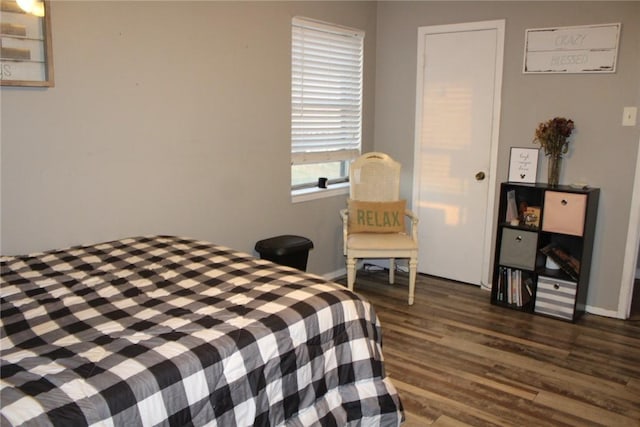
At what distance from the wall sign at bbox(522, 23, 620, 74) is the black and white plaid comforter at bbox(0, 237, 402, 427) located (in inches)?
102

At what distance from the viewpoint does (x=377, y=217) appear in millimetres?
4059

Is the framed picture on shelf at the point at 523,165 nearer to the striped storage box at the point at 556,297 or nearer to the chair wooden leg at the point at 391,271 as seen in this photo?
the striped storage box at the point at 556,297

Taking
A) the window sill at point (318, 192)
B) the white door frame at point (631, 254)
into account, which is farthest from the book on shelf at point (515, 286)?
the window sill at point (318, 192)

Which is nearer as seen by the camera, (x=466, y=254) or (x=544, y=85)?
(x=544, y=85)

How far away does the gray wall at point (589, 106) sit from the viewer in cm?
352

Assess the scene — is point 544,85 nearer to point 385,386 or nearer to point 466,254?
point 466,254

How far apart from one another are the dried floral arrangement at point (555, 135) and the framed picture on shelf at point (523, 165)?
144mm

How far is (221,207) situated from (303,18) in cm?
151

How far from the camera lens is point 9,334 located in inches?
65.0

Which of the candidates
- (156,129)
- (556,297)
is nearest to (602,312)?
(556,297)

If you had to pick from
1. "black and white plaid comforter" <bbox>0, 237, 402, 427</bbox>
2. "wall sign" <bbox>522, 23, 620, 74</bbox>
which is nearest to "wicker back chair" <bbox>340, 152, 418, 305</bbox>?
"wall sign" <bbox>522, 23, 620, 74</bbox>

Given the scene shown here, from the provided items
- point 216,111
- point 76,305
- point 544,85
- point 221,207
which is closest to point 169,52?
point 216,111

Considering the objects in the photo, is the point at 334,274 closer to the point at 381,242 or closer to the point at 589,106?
the point at 381,242

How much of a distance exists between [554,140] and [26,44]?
10.6 feet
